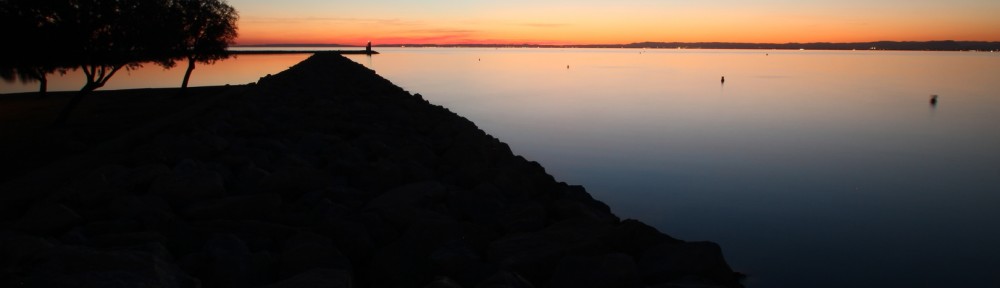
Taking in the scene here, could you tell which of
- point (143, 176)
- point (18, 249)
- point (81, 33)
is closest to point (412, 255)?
point (18, 249)

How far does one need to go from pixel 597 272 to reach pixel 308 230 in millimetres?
1752

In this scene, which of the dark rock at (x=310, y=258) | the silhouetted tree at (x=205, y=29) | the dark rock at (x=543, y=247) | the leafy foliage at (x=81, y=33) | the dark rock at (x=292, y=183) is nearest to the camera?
the dark rock at (x=310, y=258)

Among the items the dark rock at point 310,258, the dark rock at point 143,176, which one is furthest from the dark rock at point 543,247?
the dark rock at point 143,176

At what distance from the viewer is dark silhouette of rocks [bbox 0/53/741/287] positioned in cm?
296

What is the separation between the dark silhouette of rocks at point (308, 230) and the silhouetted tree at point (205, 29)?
55.9ft

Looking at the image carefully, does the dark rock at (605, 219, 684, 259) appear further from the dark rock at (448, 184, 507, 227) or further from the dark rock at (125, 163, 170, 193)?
the dark rock at (125, 163, 170, 193)

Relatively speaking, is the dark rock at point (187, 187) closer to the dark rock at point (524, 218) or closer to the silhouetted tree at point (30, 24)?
the dark rock at point (524, 218)

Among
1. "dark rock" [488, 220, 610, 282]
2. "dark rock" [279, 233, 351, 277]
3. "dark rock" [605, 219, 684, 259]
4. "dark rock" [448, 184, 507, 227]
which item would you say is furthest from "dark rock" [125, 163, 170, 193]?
"dark rock" [605, 219, 684, 259]

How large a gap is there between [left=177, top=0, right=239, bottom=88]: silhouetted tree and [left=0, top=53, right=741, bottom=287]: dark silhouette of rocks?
671 inches

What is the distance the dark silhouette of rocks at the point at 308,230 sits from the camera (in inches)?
117

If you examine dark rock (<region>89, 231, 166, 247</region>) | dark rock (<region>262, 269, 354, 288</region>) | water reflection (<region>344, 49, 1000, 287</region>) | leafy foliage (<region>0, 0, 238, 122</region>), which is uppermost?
leafy foliage (<region>0, 0, 238, 122</region>)

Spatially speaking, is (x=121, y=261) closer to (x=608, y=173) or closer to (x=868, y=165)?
(x=608, y=173)

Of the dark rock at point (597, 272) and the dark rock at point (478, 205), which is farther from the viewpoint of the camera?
the dark rock at point (478, 205)

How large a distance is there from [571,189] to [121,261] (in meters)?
4.77
